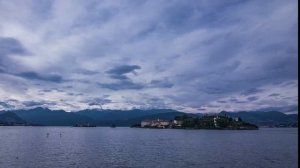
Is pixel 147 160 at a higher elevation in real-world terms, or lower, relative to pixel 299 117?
lower

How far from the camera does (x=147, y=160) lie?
9712cm

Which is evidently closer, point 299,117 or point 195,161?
point 299,117

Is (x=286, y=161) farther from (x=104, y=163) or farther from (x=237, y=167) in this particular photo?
(x=104, y=163)

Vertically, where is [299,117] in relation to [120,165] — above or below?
above

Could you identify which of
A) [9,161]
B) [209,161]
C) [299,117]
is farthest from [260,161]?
[299,117]

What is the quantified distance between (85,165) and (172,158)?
27.4m

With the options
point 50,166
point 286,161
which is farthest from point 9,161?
point 286,161

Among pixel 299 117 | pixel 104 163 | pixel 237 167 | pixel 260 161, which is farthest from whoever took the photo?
pixel 260 161

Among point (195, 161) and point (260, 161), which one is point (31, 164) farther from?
point (260, 161)

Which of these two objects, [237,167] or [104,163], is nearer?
[237,167]

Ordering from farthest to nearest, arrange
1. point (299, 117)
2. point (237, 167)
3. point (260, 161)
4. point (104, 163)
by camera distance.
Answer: point (260, 161)
point (104, 163)
point (237, 167)
point (299, 117)

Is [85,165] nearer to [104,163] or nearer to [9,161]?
[104,163]

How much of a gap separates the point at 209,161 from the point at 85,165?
3417 centimetres

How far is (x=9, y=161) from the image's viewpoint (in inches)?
3691
